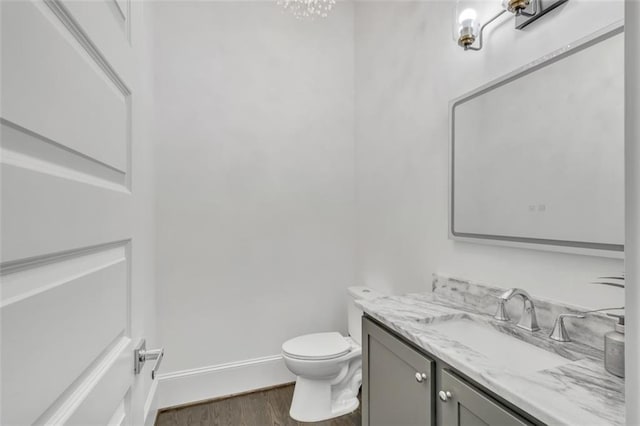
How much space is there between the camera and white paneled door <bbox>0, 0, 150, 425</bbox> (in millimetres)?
365

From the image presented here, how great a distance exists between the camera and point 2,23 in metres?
0.34

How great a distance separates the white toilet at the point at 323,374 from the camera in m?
2.00

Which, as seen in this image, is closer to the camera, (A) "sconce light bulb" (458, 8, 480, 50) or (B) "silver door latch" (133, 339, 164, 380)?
(B) "silver door latch" (133, 339, 164, 380)

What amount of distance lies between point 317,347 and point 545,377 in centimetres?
143

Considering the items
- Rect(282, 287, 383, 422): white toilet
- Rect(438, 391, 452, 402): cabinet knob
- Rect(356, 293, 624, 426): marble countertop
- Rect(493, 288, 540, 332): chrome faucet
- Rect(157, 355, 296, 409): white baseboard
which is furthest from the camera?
Rect(157, 355, 296, 409): white baseboard

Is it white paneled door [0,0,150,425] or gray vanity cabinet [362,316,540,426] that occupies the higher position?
white paneled door [0,0,150,425]

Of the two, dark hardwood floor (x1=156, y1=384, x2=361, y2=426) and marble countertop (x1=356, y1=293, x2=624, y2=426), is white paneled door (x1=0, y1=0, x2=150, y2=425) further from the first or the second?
dark hardwood floor (x1=156, y1=384, x2=361, y2=426)

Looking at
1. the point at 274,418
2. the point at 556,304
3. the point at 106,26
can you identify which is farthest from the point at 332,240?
the point at 106,26

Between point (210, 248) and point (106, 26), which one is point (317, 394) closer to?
point (210, 248)

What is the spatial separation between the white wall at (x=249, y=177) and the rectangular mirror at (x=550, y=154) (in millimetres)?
1221

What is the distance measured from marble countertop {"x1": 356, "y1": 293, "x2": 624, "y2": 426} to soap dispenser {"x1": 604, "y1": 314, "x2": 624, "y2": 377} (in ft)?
0.07

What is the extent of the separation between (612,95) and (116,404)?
159 cm

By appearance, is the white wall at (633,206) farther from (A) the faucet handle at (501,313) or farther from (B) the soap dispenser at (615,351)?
(A) the faucet handle at (501,313)

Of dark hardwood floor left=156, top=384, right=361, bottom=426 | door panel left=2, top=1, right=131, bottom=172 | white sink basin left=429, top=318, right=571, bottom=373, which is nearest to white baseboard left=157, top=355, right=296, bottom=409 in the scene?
dark hardwood floor left=156, top=384, right=361, bottom=426
